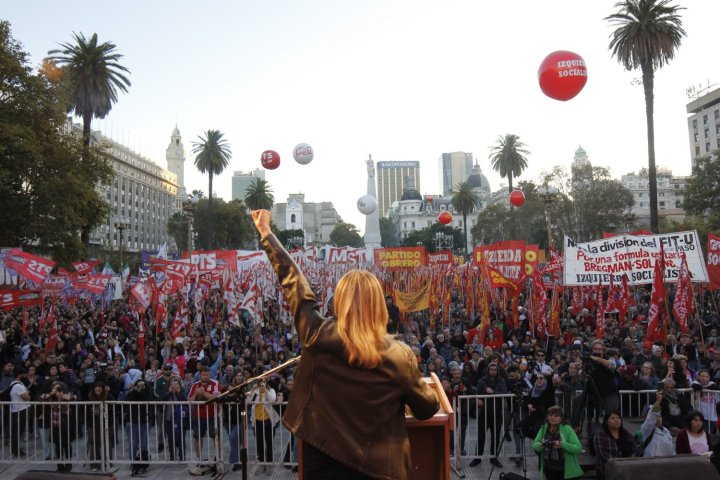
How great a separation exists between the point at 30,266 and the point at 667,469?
655 inches

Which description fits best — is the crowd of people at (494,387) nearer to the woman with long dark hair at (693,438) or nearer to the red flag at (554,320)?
the woman with long dark hair at (693,438)

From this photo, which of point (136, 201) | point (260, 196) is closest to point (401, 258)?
point (260, 196)

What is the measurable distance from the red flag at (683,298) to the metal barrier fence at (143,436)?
8871 mm

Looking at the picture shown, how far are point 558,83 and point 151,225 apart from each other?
322 feet

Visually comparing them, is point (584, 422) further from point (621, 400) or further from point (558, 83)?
point (558, 83)

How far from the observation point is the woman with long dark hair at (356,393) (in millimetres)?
2223

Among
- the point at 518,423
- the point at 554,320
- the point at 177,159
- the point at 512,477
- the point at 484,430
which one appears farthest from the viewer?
the point at 177,159

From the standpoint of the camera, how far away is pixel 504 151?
198 feet

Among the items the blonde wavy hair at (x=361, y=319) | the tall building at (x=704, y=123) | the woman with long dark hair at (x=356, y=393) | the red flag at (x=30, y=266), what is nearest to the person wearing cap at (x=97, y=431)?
the woman with long dark hair at (x=356, y=393)

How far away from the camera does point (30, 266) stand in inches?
623

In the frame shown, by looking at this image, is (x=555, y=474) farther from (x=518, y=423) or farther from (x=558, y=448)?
(x=518, y=423)

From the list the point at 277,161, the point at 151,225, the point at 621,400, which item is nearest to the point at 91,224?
the point at 277,161

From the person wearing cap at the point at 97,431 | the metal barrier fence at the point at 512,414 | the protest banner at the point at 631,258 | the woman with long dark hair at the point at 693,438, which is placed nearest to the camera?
the woman with long dark hair at the point at 693,438

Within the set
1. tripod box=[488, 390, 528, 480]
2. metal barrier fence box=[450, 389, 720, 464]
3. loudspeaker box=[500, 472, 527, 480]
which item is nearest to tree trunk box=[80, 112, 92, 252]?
metal barrier fence box=[450, 389, 720, 464]
